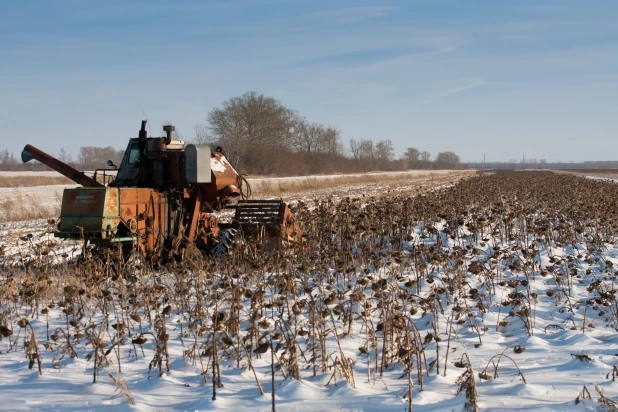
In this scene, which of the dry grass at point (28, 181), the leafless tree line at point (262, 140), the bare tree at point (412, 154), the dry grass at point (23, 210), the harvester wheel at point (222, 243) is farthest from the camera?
the bare tree at point (412, 154)

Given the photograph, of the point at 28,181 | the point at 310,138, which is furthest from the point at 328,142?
the point at 28,181

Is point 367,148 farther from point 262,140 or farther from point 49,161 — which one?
point 49,161

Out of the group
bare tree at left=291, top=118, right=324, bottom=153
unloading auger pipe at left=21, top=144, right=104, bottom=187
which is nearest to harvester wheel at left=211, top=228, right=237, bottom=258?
unloading auger pipe at left=21, top=144, right=104, bottom=187

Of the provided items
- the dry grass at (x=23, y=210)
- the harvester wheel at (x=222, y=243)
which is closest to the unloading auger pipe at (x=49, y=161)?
the harvester wheel at (x=222, y=243)

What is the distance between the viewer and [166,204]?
9.07m

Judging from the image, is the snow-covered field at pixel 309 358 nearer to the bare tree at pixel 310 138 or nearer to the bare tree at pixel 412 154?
the bare tree at pixel 310 138

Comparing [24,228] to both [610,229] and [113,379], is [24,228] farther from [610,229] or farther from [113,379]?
[610,229]

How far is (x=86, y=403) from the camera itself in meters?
4.04

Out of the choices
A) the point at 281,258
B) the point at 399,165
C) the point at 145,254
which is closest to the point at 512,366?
the point at 281,258

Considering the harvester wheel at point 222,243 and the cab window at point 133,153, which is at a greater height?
the cab window at point 133,153

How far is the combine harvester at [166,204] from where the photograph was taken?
7.60 meters

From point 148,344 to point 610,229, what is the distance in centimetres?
1009

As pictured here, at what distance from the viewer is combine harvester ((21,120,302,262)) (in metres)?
7.60

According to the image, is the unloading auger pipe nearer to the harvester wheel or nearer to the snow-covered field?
the harvester wheel
